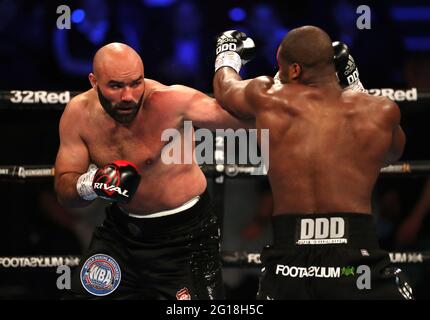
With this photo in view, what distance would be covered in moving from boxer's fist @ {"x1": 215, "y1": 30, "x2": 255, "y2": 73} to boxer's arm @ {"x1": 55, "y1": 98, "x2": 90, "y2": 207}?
682 mm

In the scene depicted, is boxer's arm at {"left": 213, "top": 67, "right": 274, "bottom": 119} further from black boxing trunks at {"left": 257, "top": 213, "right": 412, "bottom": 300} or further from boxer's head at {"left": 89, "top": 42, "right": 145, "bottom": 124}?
black boxing trunks at {"left": 257, "top": 213, "right": 412, "bottom": 300}

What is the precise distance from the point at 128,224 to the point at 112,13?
1782 millimetres

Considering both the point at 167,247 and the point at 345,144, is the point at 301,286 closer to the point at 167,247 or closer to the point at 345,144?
the point at 345,144

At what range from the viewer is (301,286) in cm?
321

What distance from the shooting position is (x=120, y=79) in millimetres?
3740

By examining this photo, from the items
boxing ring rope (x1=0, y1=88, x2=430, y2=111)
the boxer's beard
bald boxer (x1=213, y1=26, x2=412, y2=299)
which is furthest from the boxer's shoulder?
bald boxer (x1=213, y1=26, x2=412, y2=299)

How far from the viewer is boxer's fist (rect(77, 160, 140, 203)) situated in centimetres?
351

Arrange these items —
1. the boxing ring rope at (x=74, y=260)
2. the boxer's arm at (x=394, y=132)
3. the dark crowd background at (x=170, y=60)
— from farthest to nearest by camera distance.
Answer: the dark crowd background at (x=170, y=60) → the boxing ring rope at (x=74, y=260) → the boxer's arm at (x=394, y=132)

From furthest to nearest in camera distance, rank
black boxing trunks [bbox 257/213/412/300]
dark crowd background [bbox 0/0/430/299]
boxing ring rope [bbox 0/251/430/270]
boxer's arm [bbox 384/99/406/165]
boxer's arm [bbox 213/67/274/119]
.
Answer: dark crowd background [bbox 0/0/430/299] < boxing ring rope [bbox 0/251/430/270] < boxer's arm [bbox 213/67/274/119] < boxer's arm [bbox 384/99/406/165] < black boxing trunks [bbox 257/213/412/300]

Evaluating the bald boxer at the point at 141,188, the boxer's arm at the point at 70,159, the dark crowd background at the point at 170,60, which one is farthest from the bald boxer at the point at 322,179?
the dark crowd background at the point at 170,60

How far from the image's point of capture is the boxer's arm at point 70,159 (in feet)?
12.3

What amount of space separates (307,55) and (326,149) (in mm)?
369

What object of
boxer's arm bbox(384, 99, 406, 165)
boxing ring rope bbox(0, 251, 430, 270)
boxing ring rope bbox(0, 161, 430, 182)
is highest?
boxing ring rope bbox(0, 161, 430, 182)

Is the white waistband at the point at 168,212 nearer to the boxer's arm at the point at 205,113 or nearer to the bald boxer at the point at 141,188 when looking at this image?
the bald boxer at the point at 141,188
